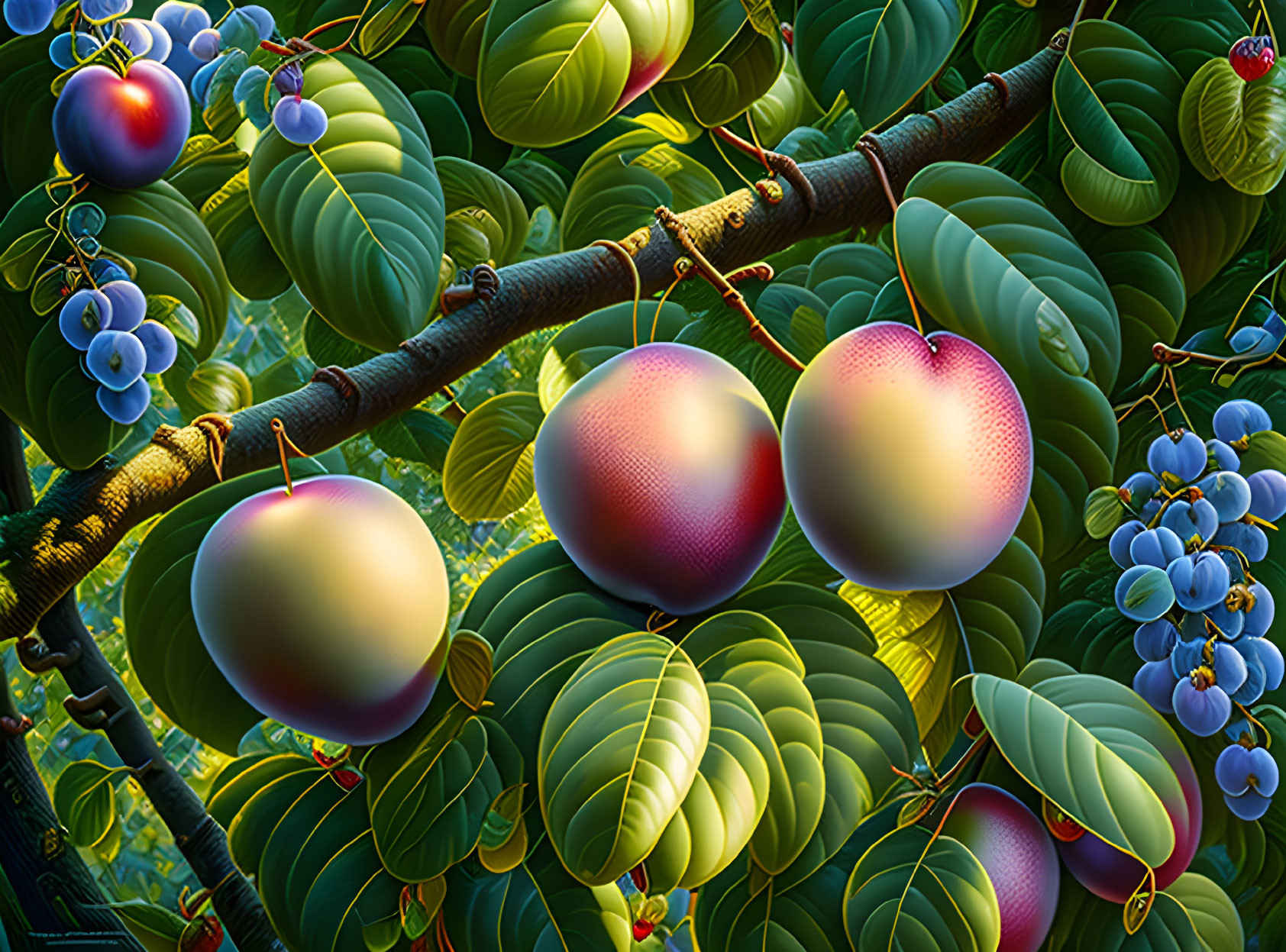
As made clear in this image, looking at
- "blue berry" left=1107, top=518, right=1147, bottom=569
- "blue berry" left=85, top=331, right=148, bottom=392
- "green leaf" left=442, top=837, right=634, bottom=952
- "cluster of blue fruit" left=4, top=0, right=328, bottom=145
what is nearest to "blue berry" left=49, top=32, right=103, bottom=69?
"cluster of blue fruit" left=4, top=0, right=328, bottom=145

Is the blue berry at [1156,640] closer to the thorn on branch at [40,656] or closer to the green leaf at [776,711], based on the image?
the green leaf at [776,711]

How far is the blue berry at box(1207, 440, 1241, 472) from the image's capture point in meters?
0.41

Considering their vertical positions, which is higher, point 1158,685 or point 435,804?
point 435,804

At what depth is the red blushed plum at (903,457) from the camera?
0.31 meters

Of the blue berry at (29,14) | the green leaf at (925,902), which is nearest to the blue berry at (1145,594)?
the green leaf at (925,902)

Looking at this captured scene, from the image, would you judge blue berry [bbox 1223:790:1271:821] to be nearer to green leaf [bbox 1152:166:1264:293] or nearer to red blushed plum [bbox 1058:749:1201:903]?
red blushed plum [bbox 1058:749:1201:903]

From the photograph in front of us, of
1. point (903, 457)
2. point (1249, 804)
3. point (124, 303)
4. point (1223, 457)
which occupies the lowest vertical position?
point (1249, 804)

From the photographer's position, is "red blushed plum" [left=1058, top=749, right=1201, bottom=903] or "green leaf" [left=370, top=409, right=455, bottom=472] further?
"green leaf" [left=370, top=409, right=455, bottom=472]

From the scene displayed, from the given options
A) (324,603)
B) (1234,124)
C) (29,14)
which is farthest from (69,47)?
(1234,124)

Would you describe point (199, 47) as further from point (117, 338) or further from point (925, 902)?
point (925, 902)

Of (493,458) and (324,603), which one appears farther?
(493,458)

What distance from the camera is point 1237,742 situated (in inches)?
16.0

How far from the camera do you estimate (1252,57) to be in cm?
40

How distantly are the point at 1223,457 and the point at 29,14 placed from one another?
482 mm
